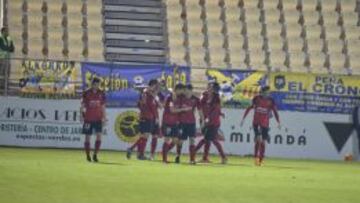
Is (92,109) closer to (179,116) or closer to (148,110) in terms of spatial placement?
(148,110)

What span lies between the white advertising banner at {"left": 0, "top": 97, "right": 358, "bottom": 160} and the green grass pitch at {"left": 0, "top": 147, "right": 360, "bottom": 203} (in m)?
6.61

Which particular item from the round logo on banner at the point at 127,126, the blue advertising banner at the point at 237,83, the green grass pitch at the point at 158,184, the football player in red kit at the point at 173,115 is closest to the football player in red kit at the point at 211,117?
the football player in red kit at the point at 173,115

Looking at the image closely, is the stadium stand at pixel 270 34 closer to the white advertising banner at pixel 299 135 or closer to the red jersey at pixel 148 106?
the white advertising banner at pixel 299 135

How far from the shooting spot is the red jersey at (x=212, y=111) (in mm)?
19484

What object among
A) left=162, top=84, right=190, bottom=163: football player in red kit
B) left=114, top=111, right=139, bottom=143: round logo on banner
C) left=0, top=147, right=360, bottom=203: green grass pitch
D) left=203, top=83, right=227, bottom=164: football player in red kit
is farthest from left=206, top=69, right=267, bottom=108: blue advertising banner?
left=0, top=147, right=360, bottom=203: green grass pitch

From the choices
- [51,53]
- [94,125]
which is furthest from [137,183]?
[51,53]

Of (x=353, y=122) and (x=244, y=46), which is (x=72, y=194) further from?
(x=244, y=46)

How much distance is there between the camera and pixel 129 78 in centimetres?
2359

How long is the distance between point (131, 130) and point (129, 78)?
1573mm

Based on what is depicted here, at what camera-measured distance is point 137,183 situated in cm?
1178

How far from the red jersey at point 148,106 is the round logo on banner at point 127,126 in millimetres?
3513

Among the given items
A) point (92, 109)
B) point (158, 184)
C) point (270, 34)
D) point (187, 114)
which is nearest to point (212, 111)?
point (187, 114)

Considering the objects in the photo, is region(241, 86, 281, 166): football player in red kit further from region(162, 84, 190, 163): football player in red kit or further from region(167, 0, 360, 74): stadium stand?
region(167, 0, 360, 74): stadium stand

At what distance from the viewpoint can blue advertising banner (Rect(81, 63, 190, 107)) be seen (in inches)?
919
